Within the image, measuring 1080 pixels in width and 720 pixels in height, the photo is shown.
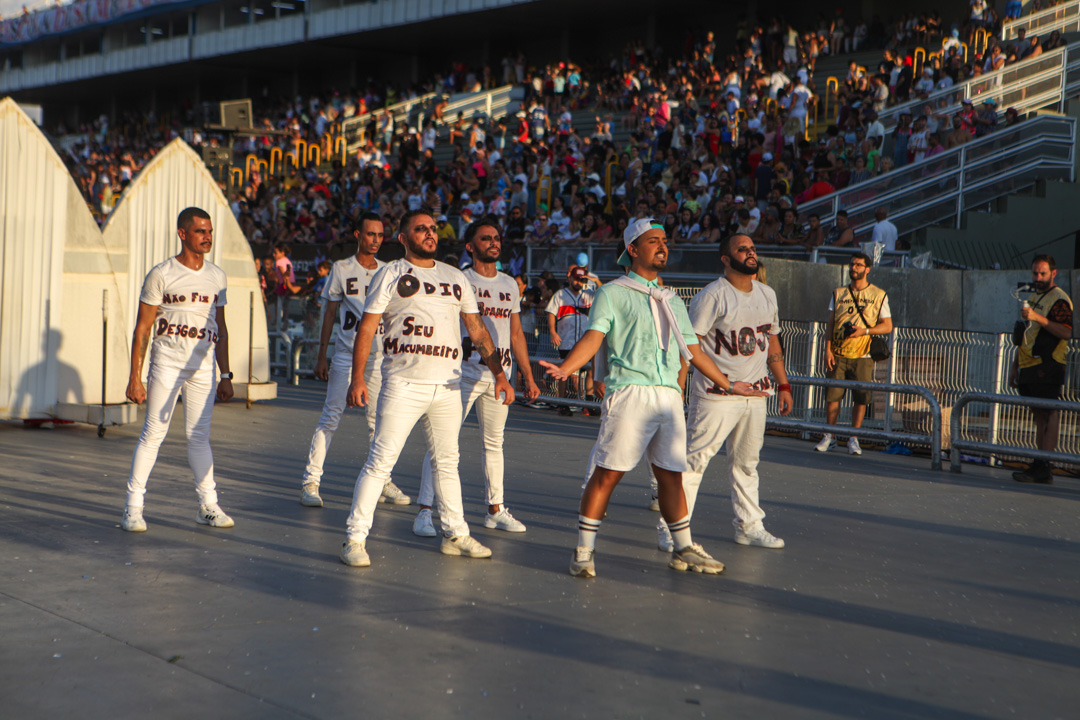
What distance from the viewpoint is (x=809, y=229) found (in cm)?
1659

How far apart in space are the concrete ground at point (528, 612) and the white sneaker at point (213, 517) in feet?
0.50

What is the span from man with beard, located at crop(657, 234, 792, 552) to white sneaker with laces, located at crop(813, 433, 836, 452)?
17.5 feet

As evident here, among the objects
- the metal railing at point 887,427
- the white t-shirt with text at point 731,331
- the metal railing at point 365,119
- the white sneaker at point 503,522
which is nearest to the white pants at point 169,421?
the white sneaker at point 503,522

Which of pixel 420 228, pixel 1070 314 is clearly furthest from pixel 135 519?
pixel 1070 314

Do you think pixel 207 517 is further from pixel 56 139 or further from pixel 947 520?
pixel 56 139

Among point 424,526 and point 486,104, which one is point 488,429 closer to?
point 424,526

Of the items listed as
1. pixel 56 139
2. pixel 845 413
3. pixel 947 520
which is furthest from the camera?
pixel 56 139

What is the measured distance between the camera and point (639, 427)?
5.95m

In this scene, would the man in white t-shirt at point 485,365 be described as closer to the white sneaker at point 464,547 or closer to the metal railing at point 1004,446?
the white sneaker at point 464,547

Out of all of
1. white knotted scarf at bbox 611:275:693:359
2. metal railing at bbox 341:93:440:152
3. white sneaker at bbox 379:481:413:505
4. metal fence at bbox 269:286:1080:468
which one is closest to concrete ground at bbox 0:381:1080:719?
white sneaker at bbox 379:481:413:505

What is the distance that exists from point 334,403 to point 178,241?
23.3 ft

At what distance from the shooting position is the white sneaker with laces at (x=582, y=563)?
6.01 metres

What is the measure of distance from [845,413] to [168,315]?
27.6 ft

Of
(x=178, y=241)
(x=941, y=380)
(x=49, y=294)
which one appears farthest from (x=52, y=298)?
(x=941, y=380)
